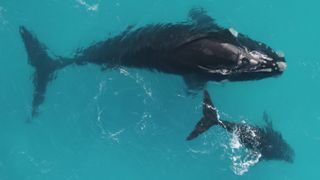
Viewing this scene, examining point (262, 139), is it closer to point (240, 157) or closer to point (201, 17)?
point (240, 157)

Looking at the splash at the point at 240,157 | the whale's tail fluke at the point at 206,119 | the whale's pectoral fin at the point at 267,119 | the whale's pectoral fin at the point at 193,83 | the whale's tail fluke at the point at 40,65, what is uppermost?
the whale's tail fluke at the point at 40,65

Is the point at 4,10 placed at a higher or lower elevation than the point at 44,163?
higher

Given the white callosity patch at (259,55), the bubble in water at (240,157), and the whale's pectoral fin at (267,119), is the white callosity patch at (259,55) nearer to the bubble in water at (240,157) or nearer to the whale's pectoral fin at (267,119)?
the whale's pectoral fin at (267,119)

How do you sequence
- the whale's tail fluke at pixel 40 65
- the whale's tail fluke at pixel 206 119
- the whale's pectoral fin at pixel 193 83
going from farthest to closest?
the whale's tail fluke at pixel 40 65 < the whale's tail fluke at pixel 206 119 < the whale's pectoral fin at pixel 193 83

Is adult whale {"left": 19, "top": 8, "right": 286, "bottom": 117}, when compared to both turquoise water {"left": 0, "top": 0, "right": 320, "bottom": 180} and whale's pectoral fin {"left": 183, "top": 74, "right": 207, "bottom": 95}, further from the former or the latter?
turquoise water {"left": 0, "top": 0, "right": 320, "bottom": 180}

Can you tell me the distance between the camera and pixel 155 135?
32344mm

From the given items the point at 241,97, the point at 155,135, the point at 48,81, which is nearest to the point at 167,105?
the point at 155,135

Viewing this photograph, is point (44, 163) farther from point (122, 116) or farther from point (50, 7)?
point (50, 7)

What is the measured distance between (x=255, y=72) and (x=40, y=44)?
11136mm

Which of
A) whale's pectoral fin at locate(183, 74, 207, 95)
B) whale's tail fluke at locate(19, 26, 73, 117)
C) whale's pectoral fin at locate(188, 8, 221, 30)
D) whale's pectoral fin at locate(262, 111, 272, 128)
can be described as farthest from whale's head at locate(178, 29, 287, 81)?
whale's tail fluke at locate(19, 26, 73, 117)

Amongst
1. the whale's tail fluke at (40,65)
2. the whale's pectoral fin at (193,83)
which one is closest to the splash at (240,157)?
the whale's pectoral fin at (193,83)

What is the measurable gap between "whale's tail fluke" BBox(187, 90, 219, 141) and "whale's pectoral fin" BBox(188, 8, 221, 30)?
11.6ft

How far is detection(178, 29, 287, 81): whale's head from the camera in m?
28.4

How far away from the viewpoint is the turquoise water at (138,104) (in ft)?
106
